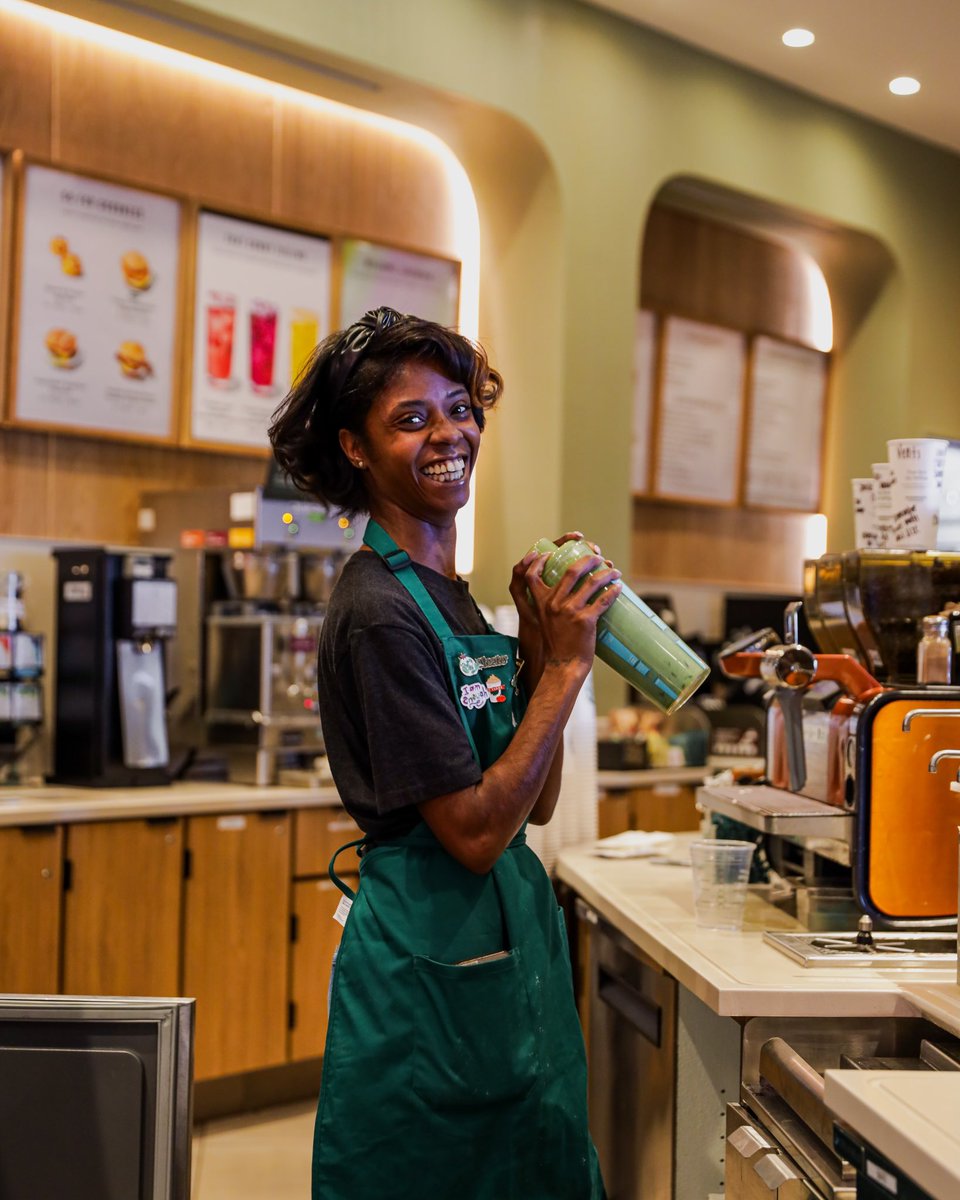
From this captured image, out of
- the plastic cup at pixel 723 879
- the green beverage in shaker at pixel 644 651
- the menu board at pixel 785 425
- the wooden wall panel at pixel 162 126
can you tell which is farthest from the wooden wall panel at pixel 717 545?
the green beverage in shaker at pixel 644 651

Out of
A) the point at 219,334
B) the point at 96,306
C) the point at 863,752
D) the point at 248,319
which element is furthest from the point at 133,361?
the point at 863,752

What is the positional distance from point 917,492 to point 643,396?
12.2ft

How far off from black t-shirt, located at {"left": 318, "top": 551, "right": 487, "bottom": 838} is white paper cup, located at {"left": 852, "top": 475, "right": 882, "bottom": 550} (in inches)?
40.8

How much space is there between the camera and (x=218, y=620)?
406 cm

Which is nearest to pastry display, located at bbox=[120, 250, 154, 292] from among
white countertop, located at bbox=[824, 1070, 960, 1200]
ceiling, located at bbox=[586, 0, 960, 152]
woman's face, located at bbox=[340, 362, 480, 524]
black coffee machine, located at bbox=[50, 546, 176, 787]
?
black coffee machine, located at bbox=[50, 546, 176, 787]

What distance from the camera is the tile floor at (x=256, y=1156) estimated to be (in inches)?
132

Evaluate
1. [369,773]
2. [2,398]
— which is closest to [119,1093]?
[369,773]

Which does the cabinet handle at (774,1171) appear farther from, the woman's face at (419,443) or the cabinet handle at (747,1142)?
the woman's face at (419,443)

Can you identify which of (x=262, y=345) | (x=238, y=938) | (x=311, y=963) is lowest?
(x=311, y=963)

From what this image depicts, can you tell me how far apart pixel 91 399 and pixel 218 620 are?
2.85ft

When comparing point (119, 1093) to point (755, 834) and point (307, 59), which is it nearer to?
point (755, 834)

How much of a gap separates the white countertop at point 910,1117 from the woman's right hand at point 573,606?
1.86 ft

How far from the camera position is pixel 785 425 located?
256 inches

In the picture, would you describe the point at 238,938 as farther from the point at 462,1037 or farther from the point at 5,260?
the point at 462,1037
